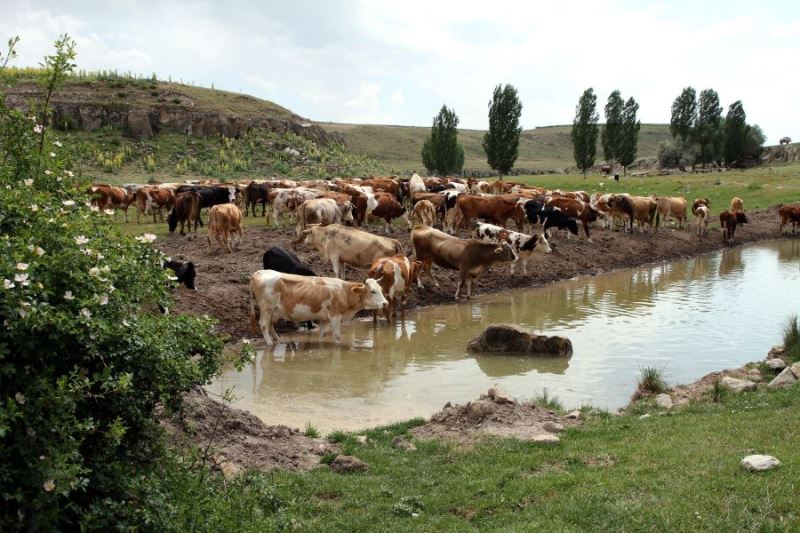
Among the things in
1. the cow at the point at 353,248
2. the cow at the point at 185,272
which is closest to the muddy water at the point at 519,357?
the cow at the point at 353,248

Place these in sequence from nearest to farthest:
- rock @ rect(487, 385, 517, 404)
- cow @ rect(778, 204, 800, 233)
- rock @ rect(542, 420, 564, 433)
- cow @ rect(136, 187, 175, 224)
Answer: rock @ rect(542, 420, 564, 433) < rock @ rect(487, 385, 517, 404) < cow @ rect(136, 187, 175, 224) < cow @ rect(778, 204, 800, 233)

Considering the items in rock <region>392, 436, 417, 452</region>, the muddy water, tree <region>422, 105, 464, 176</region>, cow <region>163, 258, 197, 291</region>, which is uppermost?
tree <region>422, 105, 464, 176</region>

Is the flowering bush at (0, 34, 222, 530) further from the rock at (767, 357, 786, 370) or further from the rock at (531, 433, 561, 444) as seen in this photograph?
the rock at (767, 357, 786, 370)

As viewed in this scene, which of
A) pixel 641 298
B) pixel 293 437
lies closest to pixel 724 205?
pixel 641 298

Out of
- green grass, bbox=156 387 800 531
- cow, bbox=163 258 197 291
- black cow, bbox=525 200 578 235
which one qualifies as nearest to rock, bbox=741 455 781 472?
green grass, bbox=156 387 800 531

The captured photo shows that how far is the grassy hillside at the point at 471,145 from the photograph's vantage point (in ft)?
429

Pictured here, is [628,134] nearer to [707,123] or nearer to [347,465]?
[707,123]

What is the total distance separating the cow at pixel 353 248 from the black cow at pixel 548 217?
11.3 metres

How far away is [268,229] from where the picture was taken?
26906mm

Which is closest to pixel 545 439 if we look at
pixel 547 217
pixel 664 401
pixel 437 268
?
pixel 664 401

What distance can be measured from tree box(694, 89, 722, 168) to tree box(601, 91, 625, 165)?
9545 millimetres

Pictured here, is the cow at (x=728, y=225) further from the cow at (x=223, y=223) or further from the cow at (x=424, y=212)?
the cow at (x=223, y=223)

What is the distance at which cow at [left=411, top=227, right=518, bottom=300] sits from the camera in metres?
20.7

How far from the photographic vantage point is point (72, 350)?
4531 mm
